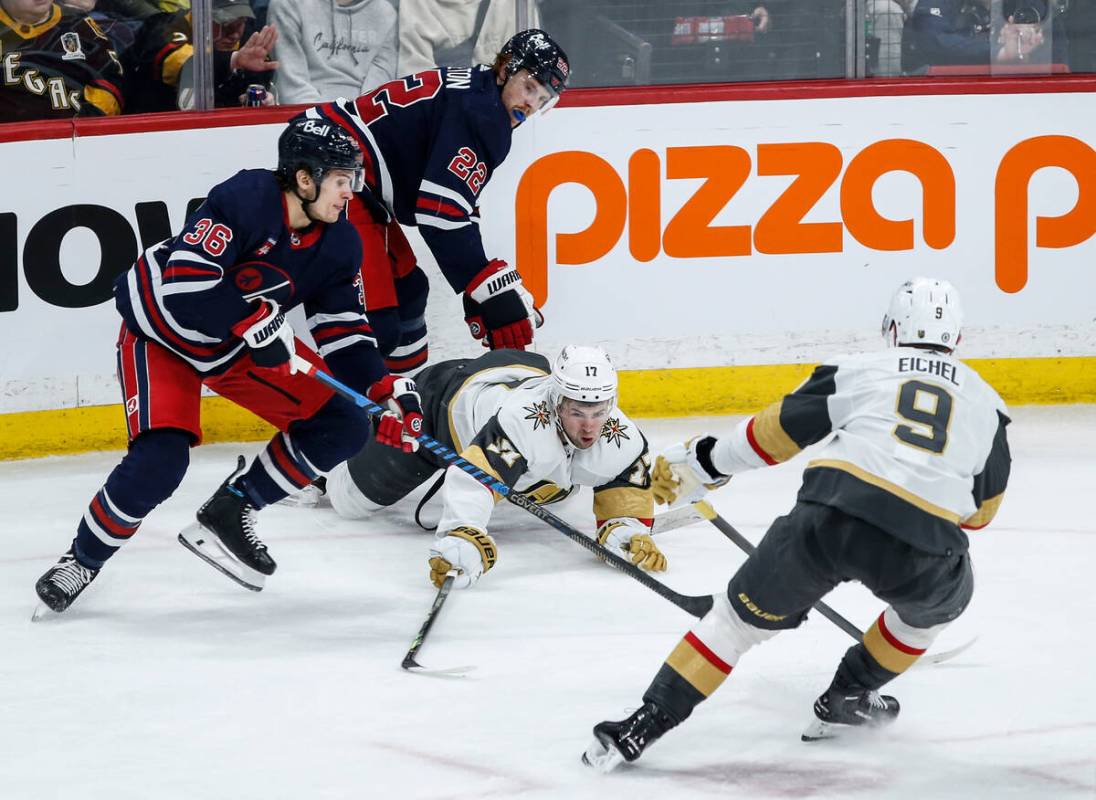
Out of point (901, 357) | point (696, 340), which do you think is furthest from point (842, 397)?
point (696, 340)

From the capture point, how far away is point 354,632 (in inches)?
131

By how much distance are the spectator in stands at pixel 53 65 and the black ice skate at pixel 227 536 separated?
1.87 metres

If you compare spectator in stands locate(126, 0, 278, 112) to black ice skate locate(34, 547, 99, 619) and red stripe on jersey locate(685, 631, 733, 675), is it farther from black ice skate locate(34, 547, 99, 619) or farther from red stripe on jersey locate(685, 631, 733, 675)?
red stripe on jersey locate(685, 631, 733, 675)

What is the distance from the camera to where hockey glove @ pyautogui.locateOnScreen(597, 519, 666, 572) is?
365 centimetres

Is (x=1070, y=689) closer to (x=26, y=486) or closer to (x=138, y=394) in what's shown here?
(x=138, y=394)

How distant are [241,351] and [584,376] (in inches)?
30.1

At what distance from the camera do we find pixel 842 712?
2.65 metres

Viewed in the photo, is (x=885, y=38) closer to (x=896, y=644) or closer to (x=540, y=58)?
(x=540, y=58)

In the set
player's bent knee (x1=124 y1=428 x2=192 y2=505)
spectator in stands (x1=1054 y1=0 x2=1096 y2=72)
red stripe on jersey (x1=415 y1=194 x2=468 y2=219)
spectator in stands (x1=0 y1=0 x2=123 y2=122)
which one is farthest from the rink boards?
player's bent knee (x1=124 y1=428 x2=192 y2=505)

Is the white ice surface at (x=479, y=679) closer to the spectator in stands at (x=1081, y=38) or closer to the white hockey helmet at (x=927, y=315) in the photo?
the white hockey helmet at (x=927, y=315)

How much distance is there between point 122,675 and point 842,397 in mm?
1522

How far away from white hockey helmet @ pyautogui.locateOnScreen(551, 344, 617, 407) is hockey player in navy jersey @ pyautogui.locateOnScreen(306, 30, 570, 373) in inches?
33.5

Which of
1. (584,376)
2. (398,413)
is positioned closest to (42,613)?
(398,413)

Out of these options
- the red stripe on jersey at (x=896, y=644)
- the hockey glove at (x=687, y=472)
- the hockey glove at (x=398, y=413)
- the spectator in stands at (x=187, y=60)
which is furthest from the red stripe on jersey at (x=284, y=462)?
the spectator in stands at (x=187, y=60)
